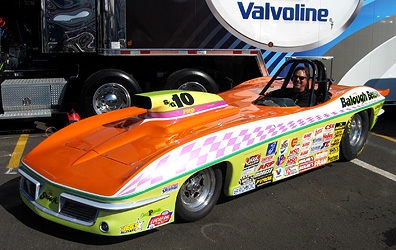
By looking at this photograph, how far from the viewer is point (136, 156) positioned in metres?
3.46

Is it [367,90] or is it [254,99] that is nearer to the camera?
[254,99]

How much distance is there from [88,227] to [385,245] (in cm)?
243

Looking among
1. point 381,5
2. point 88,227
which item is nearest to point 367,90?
point 381,5

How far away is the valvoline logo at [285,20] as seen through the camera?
24.0 feet

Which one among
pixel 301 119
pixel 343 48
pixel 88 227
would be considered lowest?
pixel 88 227

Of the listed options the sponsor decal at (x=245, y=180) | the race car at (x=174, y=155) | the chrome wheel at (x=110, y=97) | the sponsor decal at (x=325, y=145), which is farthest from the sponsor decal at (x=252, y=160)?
the chrome wheel at (x=110, y=97)

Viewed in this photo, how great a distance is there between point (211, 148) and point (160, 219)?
763mm

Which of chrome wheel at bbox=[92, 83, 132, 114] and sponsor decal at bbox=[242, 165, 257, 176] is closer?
sponsor decal at bbox=[242, 165, 257, 176]

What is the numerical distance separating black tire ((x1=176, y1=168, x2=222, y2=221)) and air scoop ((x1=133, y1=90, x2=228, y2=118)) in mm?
789

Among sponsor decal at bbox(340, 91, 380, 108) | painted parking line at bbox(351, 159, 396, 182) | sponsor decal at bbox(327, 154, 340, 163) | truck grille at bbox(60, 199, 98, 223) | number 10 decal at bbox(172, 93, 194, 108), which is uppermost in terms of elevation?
number 10 decal at bbox(172, 93, 194, 108)

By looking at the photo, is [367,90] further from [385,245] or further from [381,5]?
[381,5]

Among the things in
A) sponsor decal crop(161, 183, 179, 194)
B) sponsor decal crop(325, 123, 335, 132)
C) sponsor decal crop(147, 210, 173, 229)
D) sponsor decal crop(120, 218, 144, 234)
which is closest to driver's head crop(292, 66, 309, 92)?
sponsor decal crop(325, 123, 335, 132)

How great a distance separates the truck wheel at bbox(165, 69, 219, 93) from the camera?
7.39 metres

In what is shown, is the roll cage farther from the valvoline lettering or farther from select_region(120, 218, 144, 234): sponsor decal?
the valvoline lettering
